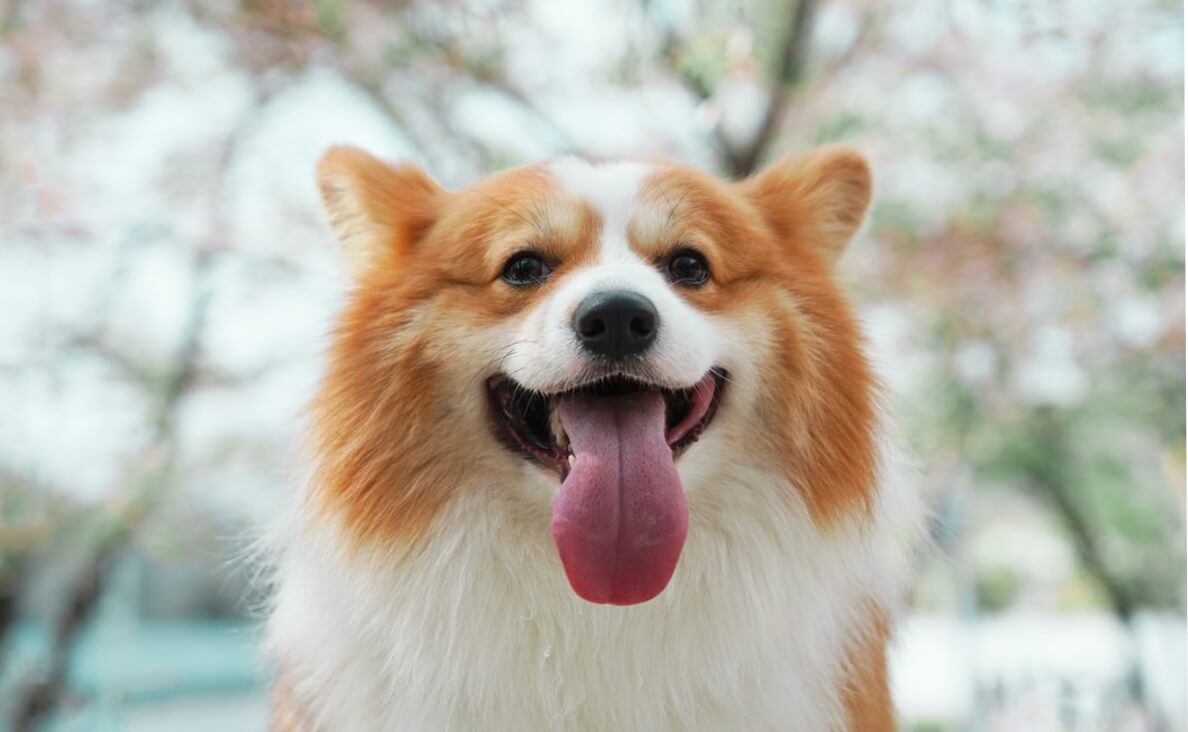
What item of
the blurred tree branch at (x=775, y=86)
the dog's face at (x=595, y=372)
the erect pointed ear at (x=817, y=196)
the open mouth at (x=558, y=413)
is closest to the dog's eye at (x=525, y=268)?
the dog's face at (x=595, y=372)

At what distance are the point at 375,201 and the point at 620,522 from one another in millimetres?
749

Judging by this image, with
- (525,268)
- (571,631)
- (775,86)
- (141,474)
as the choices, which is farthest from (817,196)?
(141,474)

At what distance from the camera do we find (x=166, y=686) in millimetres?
6309

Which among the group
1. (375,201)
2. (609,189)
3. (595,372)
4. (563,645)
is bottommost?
(563,645)

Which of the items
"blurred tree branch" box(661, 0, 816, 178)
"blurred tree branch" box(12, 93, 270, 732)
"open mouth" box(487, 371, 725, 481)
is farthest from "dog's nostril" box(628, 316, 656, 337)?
"blurred tree branch" box(12, 93, 270, 732)

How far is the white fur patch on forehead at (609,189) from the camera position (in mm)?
1609

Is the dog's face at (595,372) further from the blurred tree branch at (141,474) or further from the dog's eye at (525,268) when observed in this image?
the blurred tree branch at (141,474)

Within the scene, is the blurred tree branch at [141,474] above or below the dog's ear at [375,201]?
below

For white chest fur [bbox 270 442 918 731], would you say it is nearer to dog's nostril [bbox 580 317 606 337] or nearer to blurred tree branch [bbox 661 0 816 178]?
dog's nostril [bbox 580 317 606 337]

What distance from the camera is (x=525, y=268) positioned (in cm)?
161

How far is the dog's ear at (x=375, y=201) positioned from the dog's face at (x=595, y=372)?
0.09 ft

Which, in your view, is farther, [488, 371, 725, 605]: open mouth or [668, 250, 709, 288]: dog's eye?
[668, 250, 709, 288]: dog's eye

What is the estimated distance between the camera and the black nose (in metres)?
1.39

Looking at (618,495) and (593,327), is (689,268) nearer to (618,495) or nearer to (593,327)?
(593,327)
